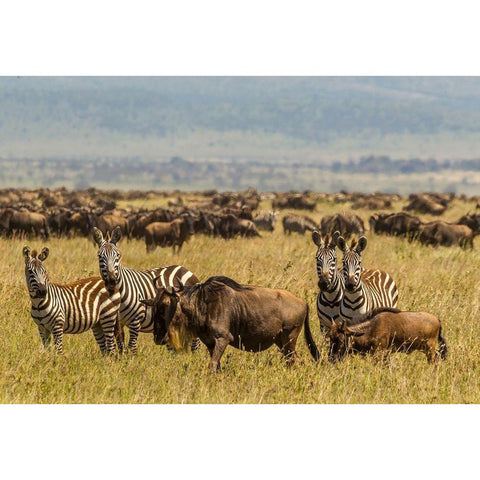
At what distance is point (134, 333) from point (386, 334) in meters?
3.55

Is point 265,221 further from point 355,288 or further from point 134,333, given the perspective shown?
point 355,288

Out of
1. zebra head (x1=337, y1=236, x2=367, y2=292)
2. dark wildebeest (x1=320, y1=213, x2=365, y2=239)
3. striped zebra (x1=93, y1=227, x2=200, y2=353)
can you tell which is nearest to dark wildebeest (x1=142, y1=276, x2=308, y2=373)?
zebra head (x1=337, y1=236, x2=367, y2=292)

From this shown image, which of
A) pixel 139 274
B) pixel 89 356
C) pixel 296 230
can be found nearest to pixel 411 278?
pixel 139 274

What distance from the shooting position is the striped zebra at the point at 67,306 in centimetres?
1009

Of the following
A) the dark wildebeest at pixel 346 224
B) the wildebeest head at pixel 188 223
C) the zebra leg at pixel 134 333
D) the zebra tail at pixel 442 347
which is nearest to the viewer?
the zebra tail at pixel 442 347

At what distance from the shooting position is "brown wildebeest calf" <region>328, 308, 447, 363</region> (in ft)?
30.5

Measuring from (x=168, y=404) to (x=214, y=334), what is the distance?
1077 millimetres

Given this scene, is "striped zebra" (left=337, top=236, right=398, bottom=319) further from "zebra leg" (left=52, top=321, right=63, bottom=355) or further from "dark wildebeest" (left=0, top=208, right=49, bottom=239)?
"dark wildebeest" (left=0, top=208, right=49, bottom=239)

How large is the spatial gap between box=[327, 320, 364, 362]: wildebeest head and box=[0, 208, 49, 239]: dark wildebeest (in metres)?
21.7

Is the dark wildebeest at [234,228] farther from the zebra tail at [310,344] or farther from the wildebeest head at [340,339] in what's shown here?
Answer: the wildebeest head at [340,339]

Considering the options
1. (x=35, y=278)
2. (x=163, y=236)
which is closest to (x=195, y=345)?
(x=35, y=278)

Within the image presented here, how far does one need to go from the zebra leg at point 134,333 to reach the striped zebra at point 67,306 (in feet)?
1.00

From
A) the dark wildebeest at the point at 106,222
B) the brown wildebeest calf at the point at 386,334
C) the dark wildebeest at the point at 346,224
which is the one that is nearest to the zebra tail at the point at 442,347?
the brown wildebeest calf at the point at 386,334

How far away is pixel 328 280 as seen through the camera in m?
9.83
